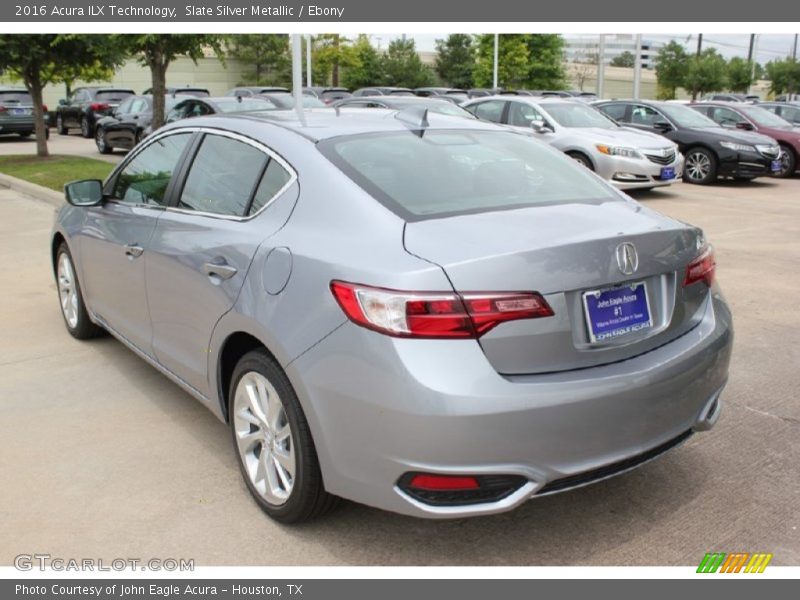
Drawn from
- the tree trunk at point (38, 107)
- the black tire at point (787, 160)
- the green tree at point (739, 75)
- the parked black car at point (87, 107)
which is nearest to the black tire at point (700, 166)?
the black tire at point (787, 160)

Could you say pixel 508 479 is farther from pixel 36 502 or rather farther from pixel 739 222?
pixel 739 222

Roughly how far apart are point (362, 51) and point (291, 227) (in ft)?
182

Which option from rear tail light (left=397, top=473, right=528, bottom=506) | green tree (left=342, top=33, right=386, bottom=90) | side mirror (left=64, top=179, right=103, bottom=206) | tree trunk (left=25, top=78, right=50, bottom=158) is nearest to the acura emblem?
rear tail light (left=397, top=473, right=528, bottom=506)

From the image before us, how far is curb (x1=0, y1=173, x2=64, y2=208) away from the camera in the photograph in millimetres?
12023

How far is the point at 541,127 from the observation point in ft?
41.7

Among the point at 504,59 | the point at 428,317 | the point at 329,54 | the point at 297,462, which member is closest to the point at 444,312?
the point at 428,317

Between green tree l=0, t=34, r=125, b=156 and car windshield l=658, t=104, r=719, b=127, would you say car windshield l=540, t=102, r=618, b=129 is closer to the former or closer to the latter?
car windshield l=658, t=104, r=719, b=127

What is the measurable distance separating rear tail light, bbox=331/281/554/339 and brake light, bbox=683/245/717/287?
0.83 metres

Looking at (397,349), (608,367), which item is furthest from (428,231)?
(608,367)

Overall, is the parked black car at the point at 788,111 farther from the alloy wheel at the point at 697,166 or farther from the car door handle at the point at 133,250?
the car door handle at the point at 133,250

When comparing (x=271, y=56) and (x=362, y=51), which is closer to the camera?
(x=271, y=56)

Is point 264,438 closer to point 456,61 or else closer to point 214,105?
point 214,105

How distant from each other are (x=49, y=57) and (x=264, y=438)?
1620cm

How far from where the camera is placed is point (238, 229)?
3471 mm
